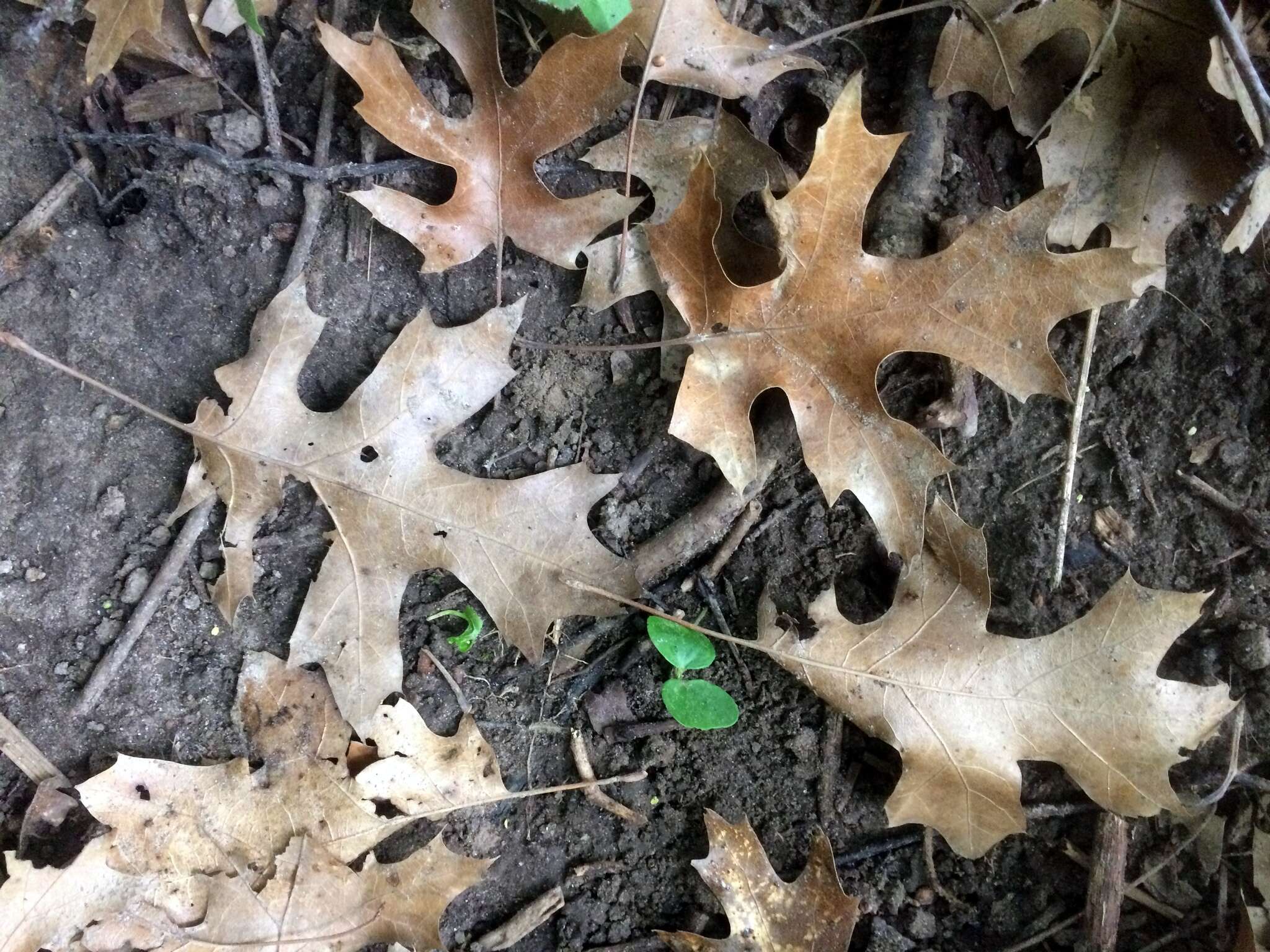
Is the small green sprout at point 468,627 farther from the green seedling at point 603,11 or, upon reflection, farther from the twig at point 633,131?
the green seedling at point 603,11

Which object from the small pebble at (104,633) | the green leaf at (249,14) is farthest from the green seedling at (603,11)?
the small pebble at (104,633)

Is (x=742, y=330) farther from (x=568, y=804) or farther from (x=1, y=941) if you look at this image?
(x=1, y=941)

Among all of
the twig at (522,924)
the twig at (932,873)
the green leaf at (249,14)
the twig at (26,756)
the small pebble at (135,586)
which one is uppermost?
the green leaf at (249,14)

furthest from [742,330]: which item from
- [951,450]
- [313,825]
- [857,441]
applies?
[313,825]

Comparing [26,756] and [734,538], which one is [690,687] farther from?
[26,756]

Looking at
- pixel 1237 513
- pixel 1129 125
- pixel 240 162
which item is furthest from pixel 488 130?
pixel 1237 513

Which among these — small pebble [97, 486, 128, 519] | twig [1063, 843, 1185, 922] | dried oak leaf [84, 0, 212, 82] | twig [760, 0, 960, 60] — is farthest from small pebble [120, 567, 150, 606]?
twig [1063, 843, 1185, 922]
